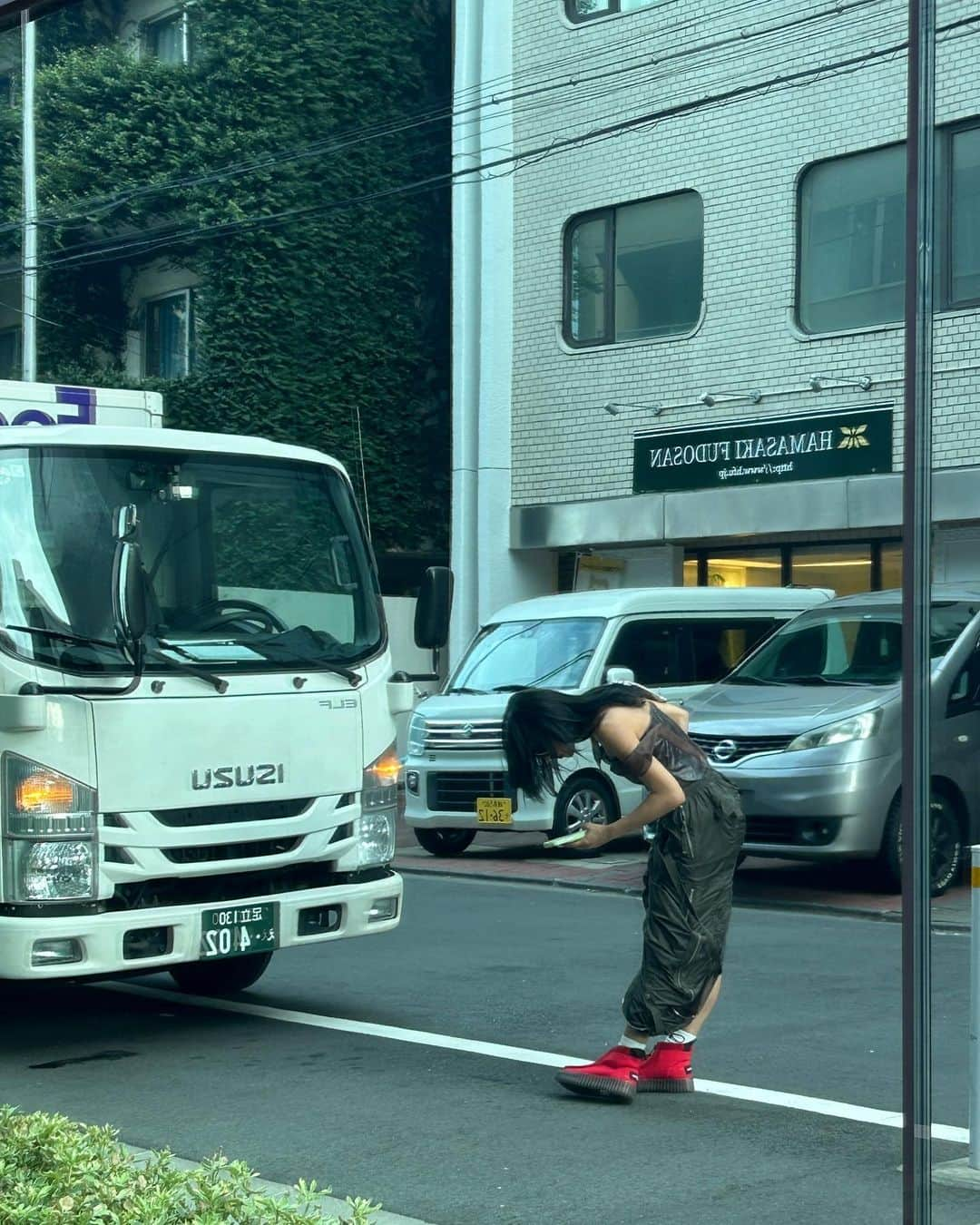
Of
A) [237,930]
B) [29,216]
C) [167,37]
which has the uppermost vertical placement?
[167,37]

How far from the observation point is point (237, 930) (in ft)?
26.2

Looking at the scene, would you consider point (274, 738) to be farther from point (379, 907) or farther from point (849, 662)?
point (849, 662)

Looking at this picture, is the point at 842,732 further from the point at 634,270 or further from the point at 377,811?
the point at 634,270

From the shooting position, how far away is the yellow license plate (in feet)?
51.7

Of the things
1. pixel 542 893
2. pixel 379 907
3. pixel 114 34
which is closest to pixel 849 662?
pixel 542 893

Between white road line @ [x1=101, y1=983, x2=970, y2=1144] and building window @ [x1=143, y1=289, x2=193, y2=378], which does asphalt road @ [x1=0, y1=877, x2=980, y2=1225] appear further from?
building window @ [x1=143, y1=289, x2=193, y2=378]

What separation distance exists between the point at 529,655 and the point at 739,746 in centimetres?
401

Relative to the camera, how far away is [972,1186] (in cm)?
583

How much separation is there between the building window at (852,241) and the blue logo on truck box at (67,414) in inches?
447

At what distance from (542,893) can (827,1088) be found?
6.82 m

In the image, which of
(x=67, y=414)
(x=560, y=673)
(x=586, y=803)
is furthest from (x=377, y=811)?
(x=560, y=673)

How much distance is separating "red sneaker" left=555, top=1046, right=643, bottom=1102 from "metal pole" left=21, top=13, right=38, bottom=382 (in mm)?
18763

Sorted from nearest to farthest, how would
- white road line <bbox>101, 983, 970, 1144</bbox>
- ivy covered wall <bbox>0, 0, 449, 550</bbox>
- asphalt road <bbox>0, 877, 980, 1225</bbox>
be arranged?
asphalt road <bbox>0, 877, 980, 1225</bbox> < white road line <bbox>101, 983, 970, 1144</bbox> < ivy covered wall <bbox>0, 0, 449, 550</bbox>

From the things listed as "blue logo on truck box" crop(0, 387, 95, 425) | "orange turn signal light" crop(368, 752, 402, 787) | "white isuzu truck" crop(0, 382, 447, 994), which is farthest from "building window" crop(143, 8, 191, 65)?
"orange turn signal light" crop(368, 752, 402, 787)
